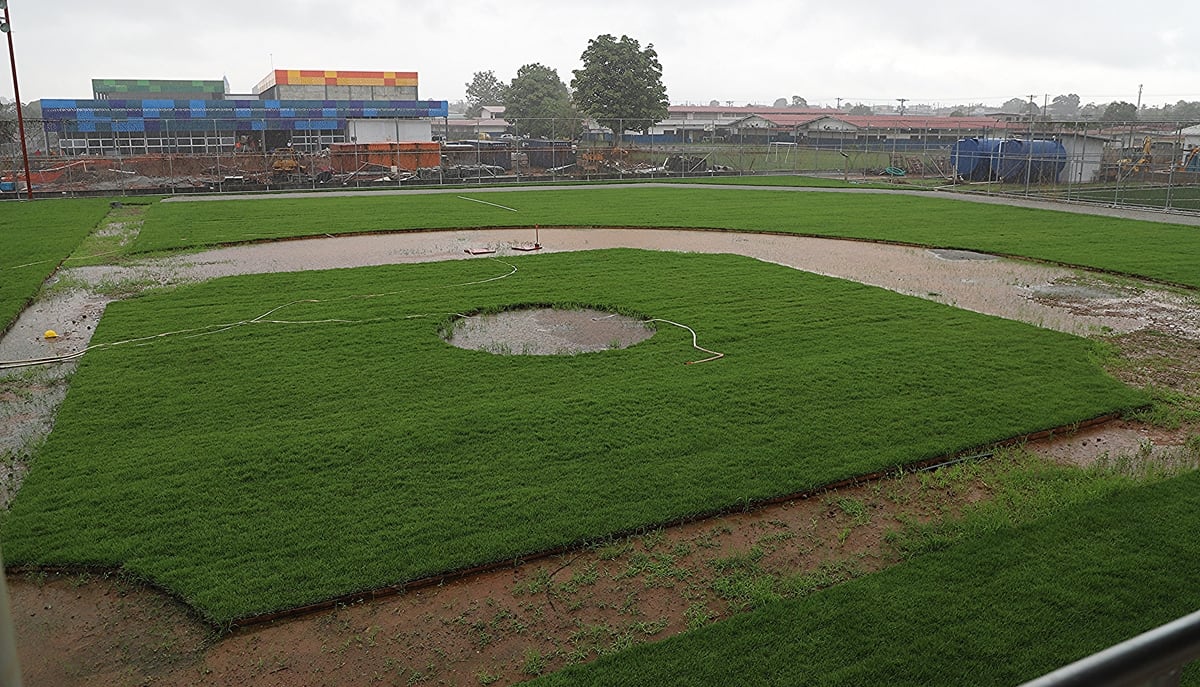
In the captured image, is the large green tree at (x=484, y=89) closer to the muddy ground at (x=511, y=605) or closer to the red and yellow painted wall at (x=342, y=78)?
the red and yellow painted wall at (x=342, y=78)

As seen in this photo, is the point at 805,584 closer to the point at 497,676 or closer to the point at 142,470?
the point at 497,676

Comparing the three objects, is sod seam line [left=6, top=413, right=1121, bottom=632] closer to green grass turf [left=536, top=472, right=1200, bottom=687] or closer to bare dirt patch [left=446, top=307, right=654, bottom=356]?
green grass turf [left=536, top=472, right=1200, bottom=687]

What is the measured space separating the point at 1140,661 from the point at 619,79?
2207 inches

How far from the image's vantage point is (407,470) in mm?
5875

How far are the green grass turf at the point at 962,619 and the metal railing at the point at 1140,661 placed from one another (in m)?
2.46

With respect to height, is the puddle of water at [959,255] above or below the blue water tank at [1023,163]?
below

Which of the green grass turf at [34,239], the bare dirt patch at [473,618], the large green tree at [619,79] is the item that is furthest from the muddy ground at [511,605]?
the large green tree at [619,79]

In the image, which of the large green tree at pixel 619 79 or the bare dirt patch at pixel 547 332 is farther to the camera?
the large green tree at pixel 619 79

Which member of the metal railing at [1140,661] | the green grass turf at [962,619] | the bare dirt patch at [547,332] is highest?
the metal railing at [1140,661]

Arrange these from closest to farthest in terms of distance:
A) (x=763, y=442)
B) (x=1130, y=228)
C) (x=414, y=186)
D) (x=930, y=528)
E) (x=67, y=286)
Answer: (x=930, y=528) → (x=763, y=442) → (x=67, y=286) → (x=1130, y=228) → (x=414, y=186)

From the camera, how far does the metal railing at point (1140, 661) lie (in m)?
1.29

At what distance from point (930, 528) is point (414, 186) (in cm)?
3204

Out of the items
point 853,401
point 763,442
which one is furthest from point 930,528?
point 853,401

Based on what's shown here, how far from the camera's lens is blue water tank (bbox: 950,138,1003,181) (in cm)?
3472
